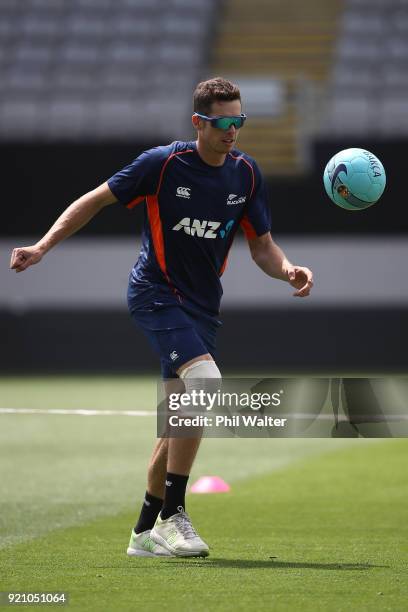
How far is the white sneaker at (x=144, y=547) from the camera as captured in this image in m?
5.72

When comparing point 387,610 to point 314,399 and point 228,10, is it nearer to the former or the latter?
point 314,399

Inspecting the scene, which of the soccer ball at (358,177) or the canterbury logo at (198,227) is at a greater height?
the soccer ball at (358,177)

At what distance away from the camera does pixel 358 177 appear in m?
6.04

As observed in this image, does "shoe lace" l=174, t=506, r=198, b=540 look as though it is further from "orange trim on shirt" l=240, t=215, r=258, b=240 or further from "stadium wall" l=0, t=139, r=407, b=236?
"stadium wall" l=0, t=139, r=407, b=236

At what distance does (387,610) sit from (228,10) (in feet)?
74.4

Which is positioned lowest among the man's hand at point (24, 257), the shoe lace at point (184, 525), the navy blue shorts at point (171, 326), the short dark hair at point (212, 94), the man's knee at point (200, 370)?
the shoe lace at point (184, 525)

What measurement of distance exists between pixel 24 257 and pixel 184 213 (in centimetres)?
81

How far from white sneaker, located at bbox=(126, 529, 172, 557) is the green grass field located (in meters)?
0.07

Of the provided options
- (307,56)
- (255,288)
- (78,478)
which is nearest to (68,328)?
(255,288)

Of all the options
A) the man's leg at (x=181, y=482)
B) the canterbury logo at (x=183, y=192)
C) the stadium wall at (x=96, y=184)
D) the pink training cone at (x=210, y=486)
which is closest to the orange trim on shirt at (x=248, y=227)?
the canterbury logo at (x=183, y=192)

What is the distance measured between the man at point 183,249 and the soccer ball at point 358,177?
432 mm

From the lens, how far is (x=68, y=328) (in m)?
21.3

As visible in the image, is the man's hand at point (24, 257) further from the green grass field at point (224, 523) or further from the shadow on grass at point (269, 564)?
the shadow on grass at point (269, 564)

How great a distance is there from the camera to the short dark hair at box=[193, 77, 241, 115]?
5.64 metres
